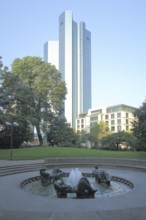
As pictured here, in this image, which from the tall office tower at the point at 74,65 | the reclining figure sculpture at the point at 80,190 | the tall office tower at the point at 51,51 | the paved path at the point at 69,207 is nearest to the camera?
the paved path at the point at 69,207

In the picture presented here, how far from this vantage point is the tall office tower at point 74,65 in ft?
542

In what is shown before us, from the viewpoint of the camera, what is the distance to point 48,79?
1665 inches

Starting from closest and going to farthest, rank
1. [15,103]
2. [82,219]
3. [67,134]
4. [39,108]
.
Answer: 1. [82,219]
2. [15,103]
3. [39,108]
4. [67,134]

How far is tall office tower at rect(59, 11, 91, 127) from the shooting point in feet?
542

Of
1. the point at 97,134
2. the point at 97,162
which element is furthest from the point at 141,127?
the point at 97,134

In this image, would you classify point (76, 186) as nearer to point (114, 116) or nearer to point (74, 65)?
point (114, 116)

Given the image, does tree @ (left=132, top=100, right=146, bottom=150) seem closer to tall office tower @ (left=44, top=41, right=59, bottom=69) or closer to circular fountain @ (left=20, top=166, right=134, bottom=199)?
circular fountain @ (left=20, top=166, right=134, bottom=199)

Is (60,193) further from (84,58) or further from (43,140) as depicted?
(84,58)

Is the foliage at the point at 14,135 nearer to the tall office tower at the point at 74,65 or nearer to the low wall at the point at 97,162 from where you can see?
the low wall at the point at 97,162

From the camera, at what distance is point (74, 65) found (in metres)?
171

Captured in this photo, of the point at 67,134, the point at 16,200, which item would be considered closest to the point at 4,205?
the point at 16,200

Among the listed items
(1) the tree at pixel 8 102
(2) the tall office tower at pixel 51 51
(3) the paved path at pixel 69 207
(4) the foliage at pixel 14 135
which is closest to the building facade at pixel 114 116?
(2) the tall office tower at pixel 51 51

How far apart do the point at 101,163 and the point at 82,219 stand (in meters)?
15.7

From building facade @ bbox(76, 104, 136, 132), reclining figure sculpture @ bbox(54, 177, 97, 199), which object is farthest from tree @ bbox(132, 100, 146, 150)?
building facade @ bbox(76, 104, 136, 132)
